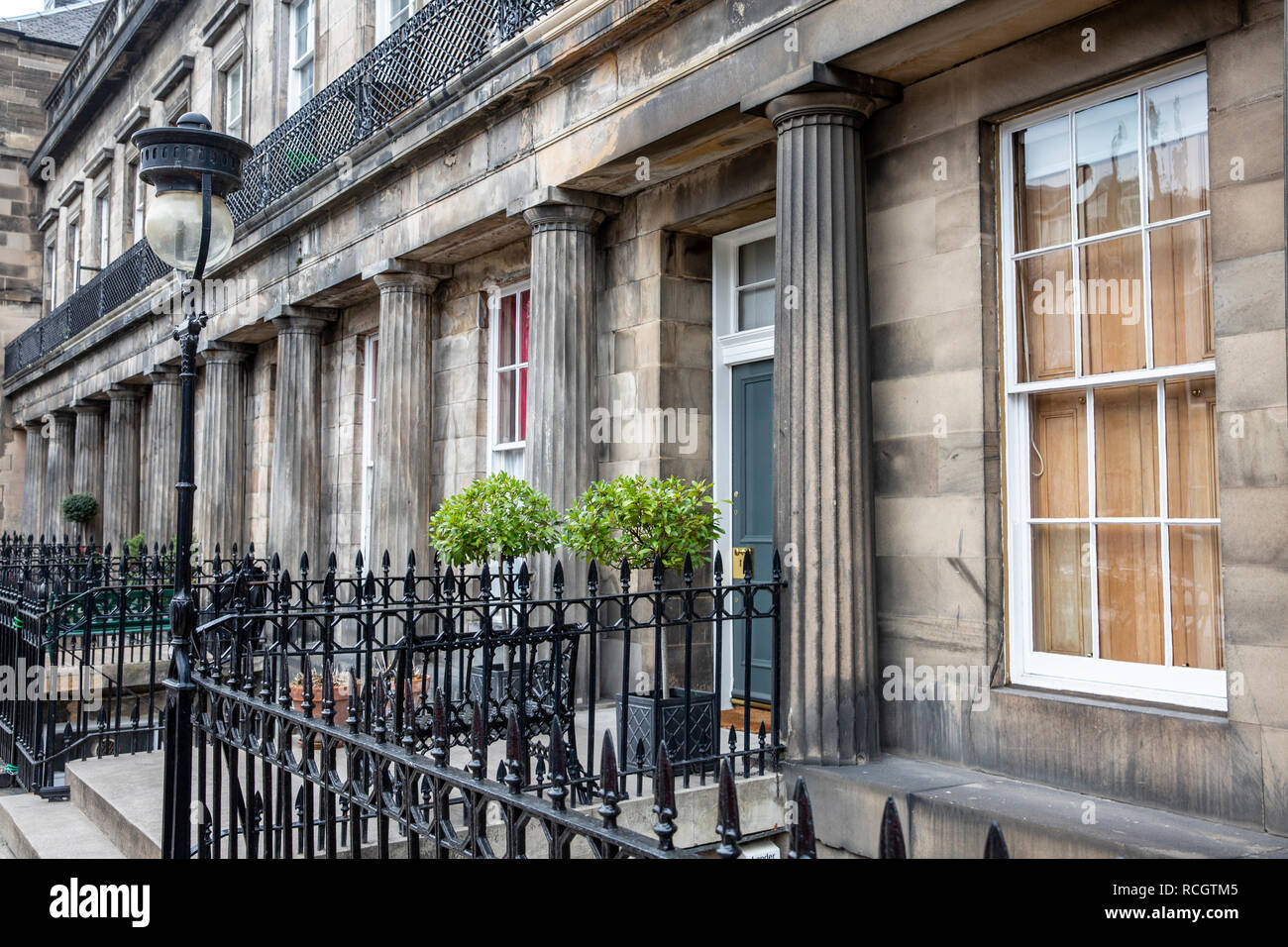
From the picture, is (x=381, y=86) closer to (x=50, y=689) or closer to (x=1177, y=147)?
(x=50, y=689)

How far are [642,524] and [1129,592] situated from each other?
2.72 metres

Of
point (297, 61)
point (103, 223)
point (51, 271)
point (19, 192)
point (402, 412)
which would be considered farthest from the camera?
point (19, 192)

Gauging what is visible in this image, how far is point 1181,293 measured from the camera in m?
5.23

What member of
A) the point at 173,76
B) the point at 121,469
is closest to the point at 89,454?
the point at 121,469

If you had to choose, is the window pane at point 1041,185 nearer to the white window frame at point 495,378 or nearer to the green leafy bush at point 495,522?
the green leafy bush at point 495,522

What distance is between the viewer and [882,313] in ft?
21.0

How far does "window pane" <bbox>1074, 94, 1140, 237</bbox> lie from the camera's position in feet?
17.9

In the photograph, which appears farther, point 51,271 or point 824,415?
point 51,271

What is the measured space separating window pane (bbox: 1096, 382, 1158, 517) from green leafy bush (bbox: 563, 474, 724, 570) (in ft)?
7.38

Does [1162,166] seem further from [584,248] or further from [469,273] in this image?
[469,273]

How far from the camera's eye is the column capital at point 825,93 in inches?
239
